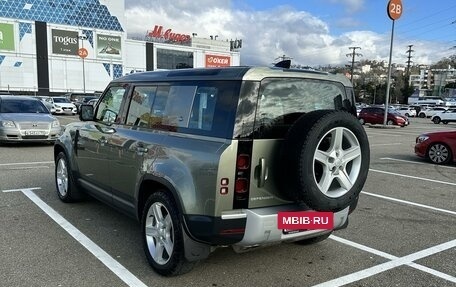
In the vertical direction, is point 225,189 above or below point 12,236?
Result: above

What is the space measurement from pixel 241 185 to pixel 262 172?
209mm

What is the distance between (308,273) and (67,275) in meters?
2.21

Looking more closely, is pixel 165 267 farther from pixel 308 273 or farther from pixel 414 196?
pixel 414 196

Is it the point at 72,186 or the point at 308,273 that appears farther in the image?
the point at 72,186

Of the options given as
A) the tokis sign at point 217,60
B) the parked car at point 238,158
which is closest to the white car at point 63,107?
the parked car at point 238,158

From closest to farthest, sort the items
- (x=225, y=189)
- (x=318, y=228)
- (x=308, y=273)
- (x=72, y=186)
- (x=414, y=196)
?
(x=225, y=189) → (x=318, y=228) → (x=308, y=273) → (x=72, y=186) → (x=414, y=196)

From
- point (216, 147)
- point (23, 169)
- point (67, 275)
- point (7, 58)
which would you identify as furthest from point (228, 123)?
point (7, 58)

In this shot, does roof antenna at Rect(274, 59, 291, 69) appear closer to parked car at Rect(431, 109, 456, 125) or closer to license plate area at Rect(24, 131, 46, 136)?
license plate area at Rect(24, 131, 46, 136)

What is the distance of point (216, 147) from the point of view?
3299 mm

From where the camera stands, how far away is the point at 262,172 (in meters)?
3.40

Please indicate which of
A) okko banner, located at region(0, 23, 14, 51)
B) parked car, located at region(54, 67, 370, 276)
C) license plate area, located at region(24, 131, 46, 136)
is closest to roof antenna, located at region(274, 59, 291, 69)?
parked car, located at region(54, 67, 370, 276)

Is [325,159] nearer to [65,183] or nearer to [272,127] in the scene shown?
[272,127]

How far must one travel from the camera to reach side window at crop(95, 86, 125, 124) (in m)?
4.94

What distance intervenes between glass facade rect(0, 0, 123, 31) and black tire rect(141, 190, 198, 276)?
259 ft
